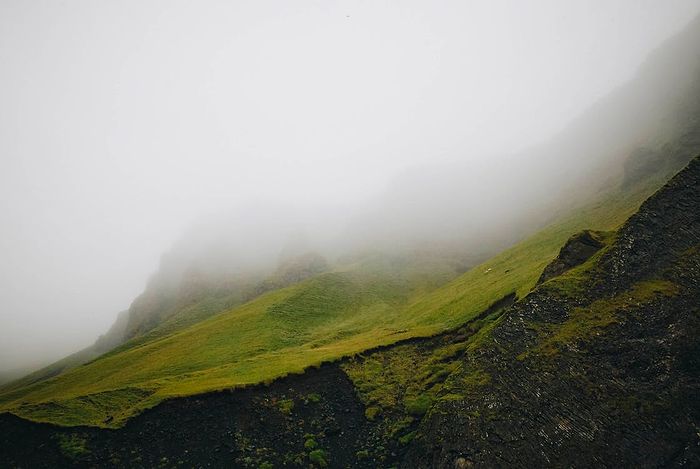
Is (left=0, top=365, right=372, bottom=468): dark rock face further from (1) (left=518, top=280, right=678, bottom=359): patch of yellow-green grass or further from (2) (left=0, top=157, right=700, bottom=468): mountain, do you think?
(1) (left=518, top=280, right=678, bottom=359): patch of yellow-green grass

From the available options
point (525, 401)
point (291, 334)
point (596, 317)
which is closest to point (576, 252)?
point (596, 317)

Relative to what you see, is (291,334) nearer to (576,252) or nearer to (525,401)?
(525,401)

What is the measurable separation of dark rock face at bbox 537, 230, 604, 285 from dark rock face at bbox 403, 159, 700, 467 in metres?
3.32

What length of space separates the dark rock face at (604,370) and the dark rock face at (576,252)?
10.9 ft

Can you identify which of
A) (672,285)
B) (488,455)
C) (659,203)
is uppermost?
(659,203)

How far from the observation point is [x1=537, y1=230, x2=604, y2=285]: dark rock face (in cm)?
2967

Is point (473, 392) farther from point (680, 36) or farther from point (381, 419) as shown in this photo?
point (680, 36)

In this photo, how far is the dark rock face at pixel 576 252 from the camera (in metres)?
29.7

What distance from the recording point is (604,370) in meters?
21.3

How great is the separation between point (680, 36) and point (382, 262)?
131m

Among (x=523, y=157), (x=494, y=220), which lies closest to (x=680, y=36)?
(x=523, y=157)

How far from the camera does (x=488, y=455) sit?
65.0 feet

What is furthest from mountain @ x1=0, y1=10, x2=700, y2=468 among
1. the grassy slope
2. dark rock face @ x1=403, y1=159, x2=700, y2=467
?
Result: the grassy slope

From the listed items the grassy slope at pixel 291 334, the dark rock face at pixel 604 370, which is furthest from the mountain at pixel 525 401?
the grassy slope at pixel 291 334
